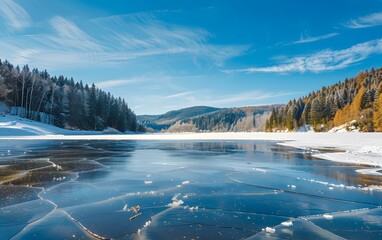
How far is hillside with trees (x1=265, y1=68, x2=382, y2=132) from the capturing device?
63.0 meters

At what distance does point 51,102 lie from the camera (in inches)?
3002

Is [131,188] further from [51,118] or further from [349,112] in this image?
[349,112]

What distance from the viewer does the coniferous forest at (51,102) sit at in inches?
2849

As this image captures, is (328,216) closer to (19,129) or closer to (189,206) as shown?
(189,206)

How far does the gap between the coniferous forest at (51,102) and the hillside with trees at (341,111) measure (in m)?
68.7

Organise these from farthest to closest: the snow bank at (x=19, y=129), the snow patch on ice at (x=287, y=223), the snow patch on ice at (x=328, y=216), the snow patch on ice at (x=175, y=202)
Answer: the snow bank at (x=19, y=129)
the snow patch on ice at (x=175, y=202)
the snow patch on ice at (x=328, y=216)
the snow patch on ice at (x=287, y=223)

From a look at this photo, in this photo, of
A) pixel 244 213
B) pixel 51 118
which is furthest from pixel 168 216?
pixel 51 118

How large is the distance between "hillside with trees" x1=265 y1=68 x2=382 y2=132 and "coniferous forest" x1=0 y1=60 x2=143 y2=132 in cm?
6872

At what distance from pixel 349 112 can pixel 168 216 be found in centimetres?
8716

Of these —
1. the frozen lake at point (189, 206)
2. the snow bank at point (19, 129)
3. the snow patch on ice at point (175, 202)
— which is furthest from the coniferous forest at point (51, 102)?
the snow patch on ice at point (175, 202)

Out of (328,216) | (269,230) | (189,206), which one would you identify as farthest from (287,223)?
(189,206)

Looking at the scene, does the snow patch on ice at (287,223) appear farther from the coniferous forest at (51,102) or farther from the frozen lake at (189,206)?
the coniferous forest at (51,102)

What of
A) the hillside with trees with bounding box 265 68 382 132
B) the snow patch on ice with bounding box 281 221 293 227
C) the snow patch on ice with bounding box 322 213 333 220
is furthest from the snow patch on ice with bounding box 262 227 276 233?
the hillside with trees with bounding box 265 68 382 132

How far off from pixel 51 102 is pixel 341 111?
84.8 metres
